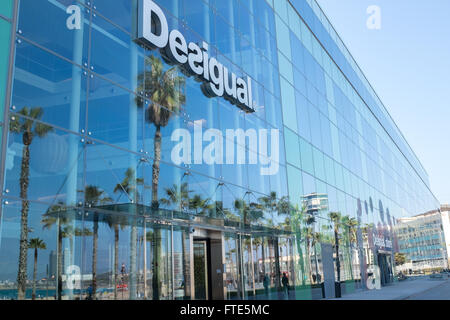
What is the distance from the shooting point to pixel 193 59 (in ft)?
55.5

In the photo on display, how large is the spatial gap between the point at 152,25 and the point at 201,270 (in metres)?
8.23

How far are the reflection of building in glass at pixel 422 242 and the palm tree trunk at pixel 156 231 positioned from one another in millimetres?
47780

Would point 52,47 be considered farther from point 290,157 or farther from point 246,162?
point 290,157

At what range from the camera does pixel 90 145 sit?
1144cm

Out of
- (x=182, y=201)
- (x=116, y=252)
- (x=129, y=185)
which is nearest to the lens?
(x=116, y=252)

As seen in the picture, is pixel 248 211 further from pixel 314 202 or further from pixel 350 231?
pixel 350 231

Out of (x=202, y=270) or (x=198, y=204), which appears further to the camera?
(x=202, y=270)

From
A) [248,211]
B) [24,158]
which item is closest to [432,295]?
[248,211]

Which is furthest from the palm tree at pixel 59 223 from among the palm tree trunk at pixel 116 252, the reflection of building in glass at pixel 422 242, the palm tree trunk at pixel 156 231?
the reflection of building in glass at pixel 422 242

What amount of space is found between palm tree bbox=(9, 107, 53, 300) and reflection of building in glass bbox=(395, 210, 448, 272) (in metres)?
52.4

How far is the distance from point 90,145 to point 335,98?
1169 inches

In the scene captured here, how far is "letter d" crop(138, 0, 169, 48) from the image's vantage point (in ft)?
46.2

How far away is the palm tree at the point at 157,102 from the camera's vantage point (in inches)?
533

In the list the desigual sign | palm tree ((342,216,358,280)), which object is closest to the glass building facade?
the desigual sign
